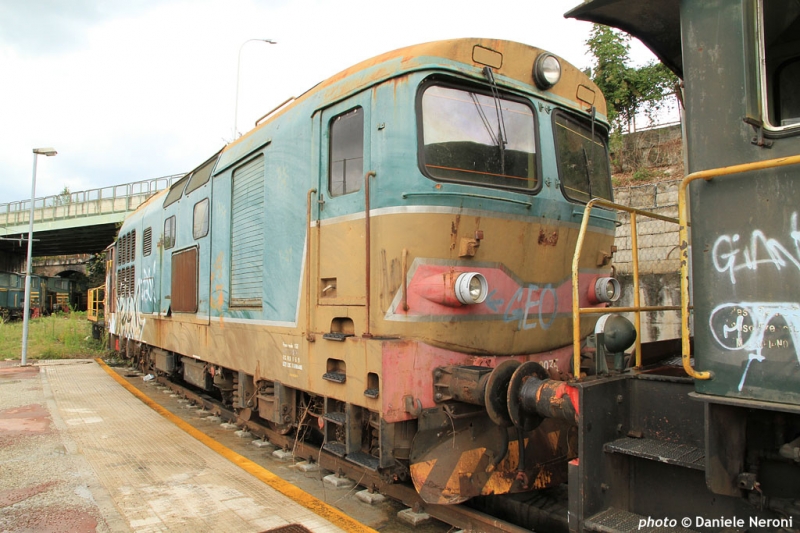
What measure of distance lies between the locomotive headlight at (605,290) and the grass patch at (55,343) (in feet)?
53.2

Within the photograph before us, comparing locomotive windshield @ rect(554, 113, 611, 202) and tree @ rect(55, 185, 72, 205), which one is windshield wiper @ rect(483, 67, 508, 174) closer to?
locomotive windshield @ rect(554, 113, 611, 202)

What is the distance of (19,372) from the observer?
1286 centimetres

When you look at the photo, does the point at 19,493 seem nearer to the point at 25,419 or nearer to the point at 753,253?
the point at 25,419

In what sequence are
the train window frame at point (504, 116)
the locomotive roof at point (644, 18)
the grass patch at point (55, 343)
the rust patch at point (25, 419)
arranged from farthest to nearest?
the grass patch at point (55, 343) → the rust patch at point (25, 419) → the train window frame at point (504, 116) → the locomotive roof at point (644, 18)

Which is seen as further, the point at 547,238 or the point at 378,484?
the point at 378,484

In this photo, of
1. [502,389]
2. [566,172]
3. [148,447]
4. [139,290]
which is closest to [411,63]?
[566,172]

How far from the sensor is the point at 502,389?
143 inches

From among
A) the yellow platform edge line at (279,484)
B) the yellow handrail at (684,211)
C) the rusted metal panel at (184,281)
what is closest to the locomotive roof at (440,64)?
the yellow handrail at (684,211)

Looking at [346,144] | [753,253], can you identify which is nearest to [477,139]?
[346,144]

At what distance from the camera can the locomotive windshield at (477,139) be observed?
4066 mm

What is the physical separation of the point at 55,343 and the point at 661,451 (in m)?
20.2

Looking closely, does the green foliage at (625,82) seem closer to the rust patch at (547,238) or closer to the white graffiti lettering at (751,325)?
the rust patch at (547,238)

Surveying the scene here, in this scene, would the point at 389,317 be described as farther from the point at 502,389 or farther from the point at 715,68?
the point at 715,68

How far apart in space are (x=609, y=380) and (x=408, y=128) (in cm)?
213
